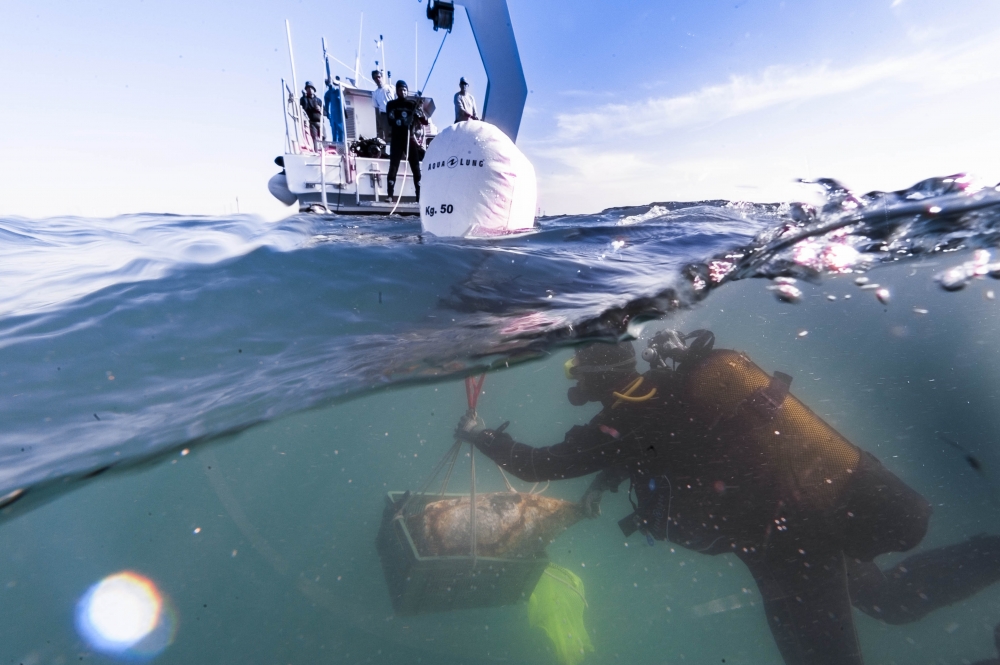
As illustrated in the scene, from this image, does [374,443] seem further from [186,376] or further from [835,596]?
[835,596]

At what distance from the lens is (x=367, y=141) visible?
17.5 m

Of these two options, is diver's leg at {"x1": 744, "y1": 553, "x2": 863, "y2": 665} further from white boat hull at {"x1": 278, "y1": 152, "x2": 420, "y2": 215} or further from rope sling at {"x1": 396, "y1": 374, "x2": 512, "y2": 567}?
white boat hull at {"x1": 278, "y1": 152, "x2": 420, "y2": 215}

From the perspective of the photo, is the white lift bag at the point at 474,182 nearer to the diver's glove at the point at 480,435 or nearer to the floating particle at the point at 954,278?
the diver's glove at the point at 480,435

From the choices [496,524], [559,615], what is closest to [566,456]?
[496,524]

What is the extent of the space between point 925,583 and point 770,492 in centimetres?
212

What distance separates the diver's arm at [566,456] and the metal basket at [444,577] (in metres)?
1.08

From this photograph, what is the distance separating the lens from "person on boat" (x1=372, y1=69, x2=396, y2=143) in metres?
14.6

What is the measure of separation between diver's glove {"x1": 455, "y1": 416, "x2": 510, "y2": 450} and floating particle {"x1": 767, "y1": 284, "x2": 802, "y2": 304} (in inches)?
152

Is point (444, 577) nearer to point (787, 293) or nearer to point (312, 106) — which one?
point (787, 293)

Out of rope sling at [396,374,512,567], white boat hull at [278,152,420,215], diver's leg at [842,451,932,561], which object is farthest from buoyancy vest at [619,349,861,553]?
white boat hull at [278,152,420,215]

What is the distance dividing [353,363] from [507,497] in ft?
8.58

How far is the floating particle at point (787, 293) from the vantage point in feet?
18.5

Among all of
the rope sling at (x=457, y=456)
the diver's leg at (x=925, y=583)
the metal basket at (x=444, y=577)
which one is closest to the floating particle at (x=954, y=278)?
the diver's leg at (x=925, y=583)

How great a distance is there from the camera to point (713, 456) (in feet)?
13.1
